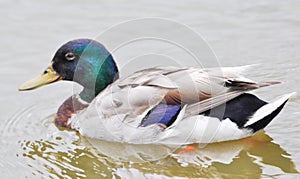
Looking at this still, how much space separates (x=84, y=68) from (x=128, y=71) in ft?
3.28

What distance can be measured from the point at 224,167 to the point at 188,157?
1.24 ft

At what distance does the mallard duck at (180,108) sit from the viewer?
20.6 ft

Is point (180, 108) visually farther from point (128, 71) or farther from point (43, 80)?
point (128, 71)

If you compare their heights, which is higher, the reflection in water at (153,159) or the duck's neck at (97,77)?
the duck's neck at (97,77)

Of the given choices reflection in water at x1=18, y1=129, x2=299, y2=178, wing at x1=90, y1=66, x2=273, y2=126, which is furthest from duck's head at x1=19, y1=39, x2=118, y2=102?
reflection in water at x1=18, y1=129, x2=299, y2=178

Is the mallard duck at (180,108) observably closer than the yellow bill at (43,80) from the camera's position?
Yes

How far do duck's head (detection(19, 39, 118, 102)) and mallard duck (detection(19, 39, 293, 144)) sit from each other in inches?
9.4

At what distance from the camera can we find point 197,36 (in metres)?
8.66

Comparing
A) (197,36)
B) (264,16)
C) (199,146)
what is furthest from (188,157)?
(264,16)

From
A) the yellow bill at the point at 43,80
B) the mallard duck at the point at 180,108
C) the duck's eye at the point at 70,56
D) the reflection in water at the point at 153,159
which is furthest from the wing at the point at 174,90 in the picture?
the yellow bill at the point at 43,80

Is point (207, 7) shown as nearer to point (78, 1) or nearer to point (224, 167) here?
point (78, 1)

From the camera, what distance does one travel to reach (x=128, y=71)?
7953mm

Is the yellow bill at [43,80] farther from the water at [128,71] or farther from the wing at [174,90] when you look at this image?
the wing at [174,90]

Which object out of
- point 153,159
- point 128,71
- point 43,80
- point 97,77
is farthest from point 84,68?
point 153,159
